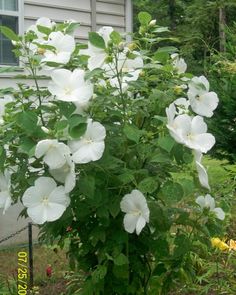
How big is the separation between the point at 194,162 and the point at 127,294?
24.9 inches

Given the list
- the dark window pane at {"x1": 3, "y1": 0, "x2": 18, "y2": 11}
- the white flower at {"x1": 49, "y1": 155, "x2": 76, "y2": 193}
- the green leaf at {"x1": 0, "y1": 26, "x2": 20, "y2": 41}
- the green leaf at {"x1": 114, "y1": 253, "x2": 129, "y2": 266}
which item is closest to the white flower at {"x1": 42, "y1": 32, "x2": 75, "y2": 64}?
the green leaf at {"x1": 0, "y1": 26, "x2": 20, "y2": 41}

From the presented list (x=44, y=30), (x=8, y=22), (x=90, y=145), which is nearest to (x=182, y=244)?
(x=90, y=145)

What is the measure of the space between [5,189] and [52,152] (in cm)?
40

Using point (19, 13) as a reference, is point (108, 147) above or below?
above

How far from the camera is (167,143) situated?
181 cm

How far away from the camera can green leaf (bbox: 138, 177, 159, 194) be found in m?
1.90

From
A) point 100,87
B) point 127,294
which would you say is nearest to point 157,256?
point 127,294

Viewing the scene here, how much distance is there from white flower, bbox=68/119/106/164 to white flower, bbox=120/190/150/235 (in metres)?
0.22

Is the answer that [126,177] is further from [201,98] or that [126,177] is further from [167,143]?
[201,98]

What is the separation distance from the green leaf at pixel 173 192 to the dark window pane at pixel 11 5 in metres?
4.11

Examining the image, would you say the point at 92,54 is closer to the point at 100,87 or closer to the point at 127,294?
the point at 100,87

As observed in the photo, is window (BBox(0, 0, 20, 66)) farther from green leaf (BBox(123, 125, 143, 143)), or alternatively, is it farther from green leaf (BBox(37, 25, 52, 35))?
green leaf (BBox(123, 125, 143, 143))

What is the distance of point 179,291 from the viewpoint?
3.29 meters

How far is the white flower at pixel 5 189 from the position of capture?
2.07m
